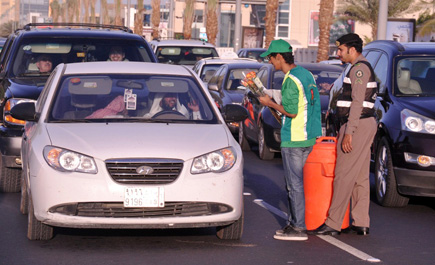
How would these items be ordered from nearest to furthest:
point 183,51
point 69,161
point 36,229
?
point 69,161 → point 36,229 → point 183,51

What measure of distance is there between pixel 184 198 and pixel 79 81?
196 centimetres

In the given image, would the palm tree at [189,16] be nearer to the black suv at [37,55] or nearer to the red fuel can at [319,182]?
the black suv at [37,55]

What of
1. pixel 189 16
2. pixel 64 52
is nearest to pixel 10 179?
pixel 64 52

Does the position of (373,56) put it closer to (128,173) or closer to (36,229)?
(128,173)

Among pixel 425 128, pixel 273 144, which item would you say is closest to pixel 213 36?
pixel 273 144

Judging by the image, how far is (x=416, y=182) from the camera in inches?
405

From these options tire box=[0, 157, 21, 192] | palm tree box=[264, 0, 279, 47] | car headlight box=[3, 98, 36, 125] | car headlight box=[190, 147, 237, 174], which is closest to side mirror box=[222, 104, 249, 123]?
car headlight box=[190, 147, 237, 174]

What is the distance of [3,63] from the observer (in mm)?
13047

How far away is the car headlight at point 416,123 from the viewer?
1036 cm

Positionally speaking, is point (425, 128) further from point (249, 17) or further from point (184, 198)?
point (249, 17)

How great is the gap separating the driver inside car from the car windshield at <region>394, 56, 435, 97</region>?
10.2 ft

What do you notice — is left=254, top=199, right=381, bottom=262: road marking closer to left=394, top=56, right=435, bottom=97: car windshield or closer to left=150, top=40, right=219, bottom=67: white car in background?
left=394, top=56, right=435, bottom=97: car windshield

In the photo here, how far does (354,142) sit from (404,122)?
6.07 ft

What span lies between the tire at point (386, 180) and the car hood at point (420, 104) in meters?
0.47
